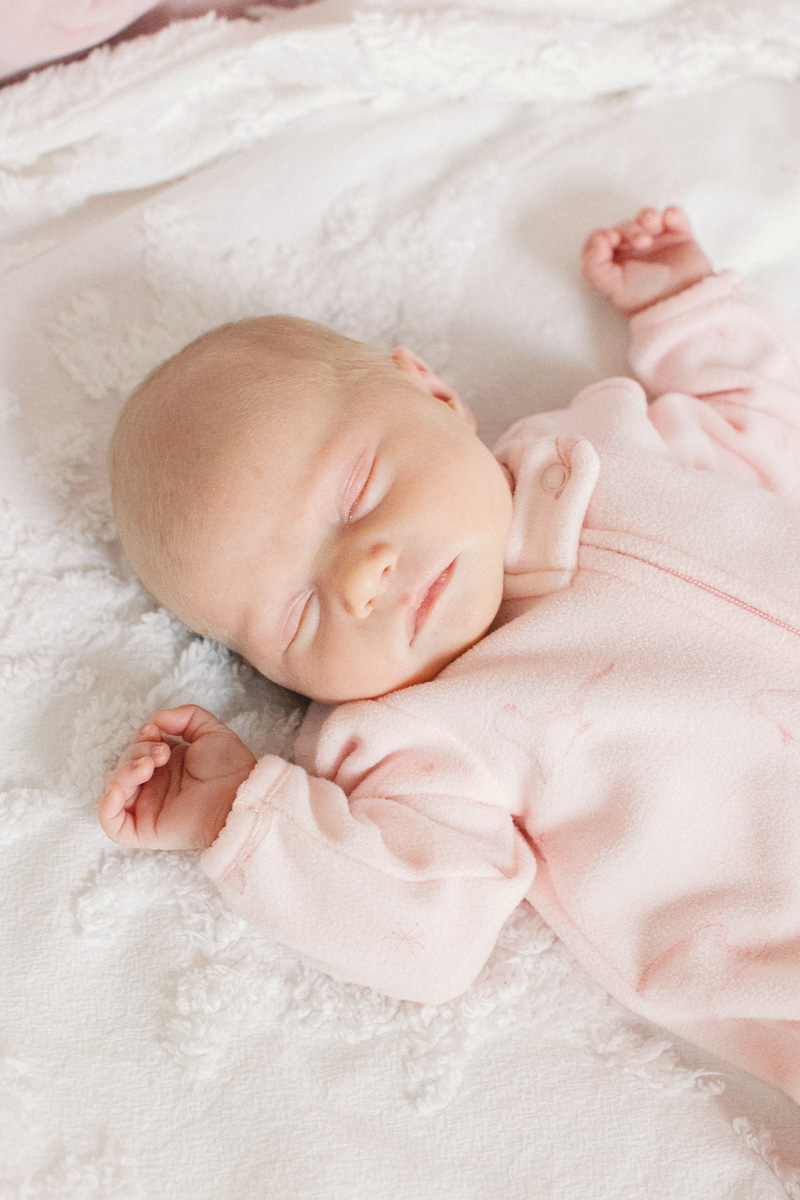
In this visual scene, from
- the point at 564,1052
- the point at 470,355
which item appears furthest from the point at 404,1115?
the point at 470,355

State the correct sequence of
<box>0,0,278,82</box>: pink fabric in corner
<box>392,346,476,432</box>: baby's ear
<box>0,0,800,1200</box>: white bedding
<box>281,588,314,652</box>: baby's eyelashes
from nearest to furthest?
1. <box>0,0,800,1200</box>: white bedding
2. <box>281,588,314,652</box>: baby's eyelashes
3. <box>392,346,476,432</box>: baby's ear
4. <box>0,0,278,82</box>: pink fabric in corner

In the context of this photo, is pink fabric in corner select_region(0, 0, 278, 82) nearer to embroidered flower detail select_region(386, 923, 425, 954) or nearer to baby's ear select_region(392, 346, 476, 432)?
baby's ear select_region(392, 346, 476, 432)

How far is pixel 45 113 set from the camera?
171cm

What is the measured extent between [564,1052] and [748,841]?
1.24ft

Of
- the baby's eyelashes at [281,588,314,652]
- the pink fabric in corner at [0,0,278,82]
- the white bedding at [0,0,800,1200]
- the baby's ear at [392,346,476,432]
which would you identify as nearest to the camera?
the white bedding at [0,0,800,1200]

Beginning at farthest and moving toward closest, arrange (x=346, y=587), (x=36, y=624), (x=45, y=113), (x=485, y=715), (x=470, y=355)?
(x=470, y=355) → (x=45, y=113) → (x=36, y=624) → (x=485, y=715) → (x=346, y=587)

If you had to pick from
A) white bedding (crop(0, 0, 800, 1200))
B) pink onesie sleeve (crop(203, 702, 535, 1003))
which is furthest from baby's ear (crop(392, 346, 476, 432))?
pink onesie sleeve (crop(203, 702, 535, 1003))

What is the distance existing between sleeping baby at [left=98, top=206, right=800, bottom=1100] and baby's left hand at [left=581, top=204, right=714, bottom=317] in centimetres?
44

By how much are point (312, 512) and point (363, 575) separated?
0.40 feet

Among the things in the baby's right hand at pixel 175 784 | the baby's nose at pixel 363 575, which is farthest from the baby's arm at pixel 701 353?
the baby's right hand at pixel 175 784

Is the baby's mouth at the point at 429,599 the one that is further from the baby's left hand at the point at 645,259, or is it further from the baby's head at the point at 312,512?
the baby's left hand at the point at 645,259

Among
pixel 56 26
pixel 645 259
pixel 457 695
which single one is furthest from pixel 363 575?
pixel 56 26

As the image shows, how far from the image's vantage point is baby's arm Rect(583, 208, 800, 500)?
1.66 m

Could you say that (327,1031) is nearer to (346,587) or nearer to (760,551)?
(346,587)
